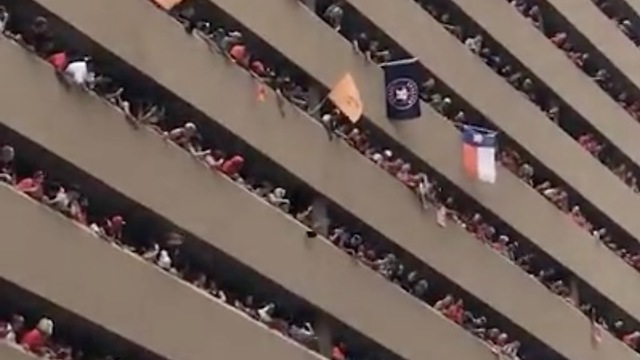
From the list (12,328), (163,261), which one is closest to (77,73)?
(163,261)

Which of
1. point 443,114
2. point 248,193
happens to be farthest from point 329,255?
point 443,114

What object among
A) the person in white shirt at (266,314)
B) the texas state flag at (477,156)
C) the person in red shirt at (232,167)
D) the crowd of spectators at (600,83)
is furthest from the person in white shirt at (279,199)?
the crowd of spectators at (600,83)

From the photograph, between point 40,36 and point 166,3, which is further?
point 166,3

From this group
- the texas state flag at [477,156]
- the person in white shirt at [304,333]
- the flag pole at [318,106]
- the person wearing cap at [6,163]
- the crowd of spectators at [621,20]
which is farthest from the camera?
the crowd of spectators at [621,20]

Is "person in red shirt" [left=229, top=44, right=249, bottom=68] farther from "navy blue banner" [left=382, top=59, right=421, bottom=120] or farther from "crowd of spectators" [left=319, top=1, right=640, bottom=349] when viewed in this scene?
"navy blue banner" [left=382, top=59, right=421, bottom=120]

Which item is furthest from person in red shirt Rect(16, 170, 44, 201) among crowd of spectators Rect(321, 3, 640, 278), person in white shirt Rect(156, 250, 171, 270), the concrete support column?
crowd of spectators Rect(321, 3, 640, 278)

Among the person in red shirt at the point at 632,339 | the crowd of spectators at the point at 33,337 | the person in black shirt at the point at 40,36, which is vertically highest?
the person in black shirt at the point at 40,36

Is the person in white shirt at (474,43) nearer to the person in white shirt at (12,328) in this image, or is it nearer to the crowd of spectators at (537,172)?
the crowd of spectators at (537,172)

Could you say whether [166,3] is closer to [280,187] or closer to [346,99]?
[280,187]
